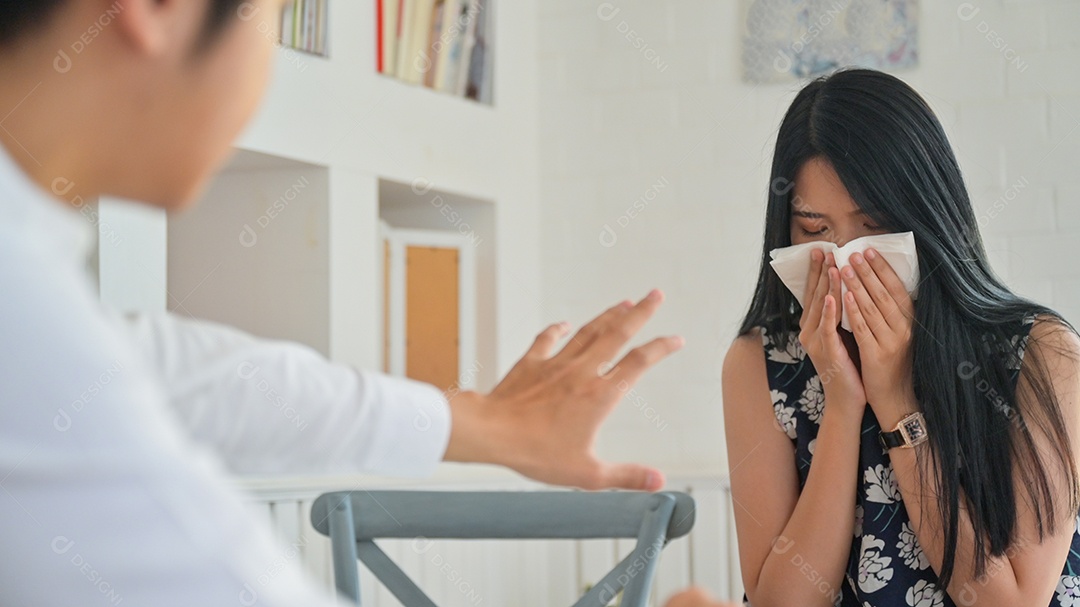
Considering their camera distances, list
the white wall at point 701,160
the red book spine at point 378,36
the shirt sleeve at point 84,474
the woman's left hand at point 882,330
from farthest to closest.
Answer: the white wall at point 701,160 < the red book spine at point 378,36 < the woman's left hand at point 882,330 < the shirt sleeve at point 84,474

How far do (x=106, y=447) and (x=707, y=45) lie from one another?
2906 millimetres

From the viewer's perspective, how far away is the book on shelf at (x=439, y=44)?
2.65m

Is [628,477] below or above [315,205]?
below

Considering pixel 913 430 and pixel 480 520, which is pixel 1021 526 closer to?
pixel 913 430

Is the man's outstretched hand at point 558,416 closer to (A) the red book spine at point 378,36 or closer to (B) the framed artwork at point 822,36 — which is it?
(A) the red book spine at point 378,36

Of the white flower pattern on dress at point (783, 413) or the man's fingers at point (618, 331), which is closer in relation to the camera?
the man's fingers at point (618, 331)

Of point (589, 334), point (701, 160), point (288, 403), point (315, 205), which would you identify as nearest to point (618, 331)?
point (589, 334)

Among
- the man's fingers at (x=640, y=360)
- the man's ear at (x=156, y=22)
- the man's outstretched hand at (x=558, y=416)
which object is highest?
the man's ear at (x=156, y=22)

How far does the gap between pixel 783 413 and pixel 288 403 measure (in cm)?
112

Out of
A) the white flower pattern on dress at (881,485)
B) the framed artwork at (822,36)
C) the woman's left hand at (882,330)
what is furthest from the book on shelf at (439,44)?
the white flower pattern on dress at (881,485)

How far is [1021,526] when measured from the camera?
1408mm

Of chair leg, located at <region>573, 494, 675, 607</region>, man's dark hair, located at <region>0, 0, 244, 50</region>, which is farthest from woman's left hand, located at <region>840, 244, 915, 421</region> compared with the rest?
man's dark hair, located at <region>0, 0, 244, 50</region>

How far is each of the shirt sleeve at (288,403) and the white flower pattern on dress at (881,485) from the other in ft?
3.44

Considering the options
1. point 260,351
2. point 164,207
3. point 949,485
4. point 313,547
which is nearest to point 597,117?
point 313,547
